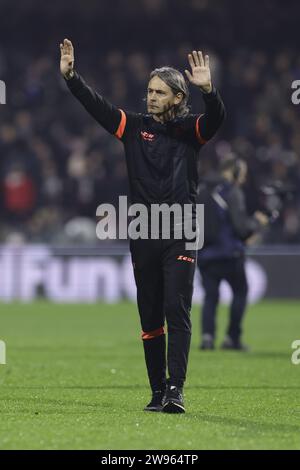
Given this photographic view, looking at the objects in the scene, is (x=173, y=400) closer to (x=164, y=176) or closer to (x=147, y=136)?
(x=164, y=176)

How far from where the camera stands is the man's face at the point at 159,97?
8727 mm

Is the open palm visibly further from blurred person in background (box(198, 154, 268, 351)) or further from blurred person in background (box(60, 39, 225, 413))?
blurred person in background (box(198, 154, 268, 351))

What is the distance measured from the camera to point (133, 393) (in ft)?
33.9

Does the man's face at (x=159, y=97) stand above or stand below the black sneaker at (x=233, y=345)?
above

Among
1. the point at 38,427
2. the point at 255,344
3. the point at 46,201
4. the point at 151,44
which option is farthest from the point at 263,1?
the point at 38,427

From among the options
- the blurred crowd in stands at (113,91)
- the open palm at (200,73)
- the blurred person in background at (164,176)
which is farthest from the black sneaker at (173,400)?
the blurred crowd in stands at (113,91)

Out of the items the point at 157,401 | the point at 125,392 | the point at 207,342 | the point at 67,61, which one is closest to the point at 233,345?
the point at 207,342

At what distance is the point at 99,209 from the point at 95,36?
6.36 meters

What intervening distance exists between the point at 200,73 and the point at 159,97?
0.43 metres

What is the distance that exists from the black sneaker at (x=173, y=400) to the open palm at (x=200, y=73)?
2.02 metres

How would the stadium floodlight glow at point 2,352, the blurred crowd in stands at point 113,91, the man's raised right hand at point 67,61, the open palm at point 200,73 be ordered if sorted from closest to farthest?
the open palm at point 200,73, the man's raised right hand at point 67,61, the stadium floodlight glow at point 2,352, the blurred crowd in stands at point 113,91

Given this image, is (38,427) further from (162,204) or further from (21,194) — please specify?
(21,194)

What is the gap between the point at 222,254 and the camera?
596 inches

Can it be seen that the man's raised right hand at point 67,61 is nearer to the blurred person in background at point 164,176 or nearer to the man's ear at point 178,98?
the blurred person in background at point 164,176
